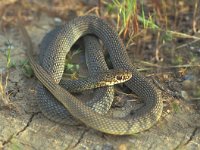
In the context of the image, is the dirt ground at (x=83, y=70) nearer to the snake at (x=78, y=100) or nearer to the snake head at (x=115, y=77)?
the snake at (x=78, y=100)

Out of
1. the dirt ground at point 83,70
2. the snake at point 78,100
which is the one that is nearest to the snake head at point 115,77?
the snake at point 78,100

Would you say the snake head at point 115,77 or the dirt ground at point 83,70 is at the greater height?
the snake head at point 115,77

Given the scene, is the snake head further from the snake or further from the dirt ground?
the dirt ground

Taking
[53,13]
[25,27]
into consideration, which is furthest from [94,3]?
[25,27]

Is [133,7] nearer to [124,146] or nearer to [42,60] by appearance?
[42,60]

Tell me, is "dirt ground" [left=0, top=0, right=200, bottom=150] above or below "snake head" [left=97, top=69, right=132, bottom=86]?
below

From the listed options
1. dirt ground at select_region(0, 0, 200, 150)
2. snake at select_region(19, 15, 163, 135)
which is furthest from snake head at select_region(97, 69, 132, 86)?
dirt ground at select_region(0, 0, 200, 150)

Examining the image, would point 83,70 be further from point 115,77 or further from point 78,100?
point 78,100
